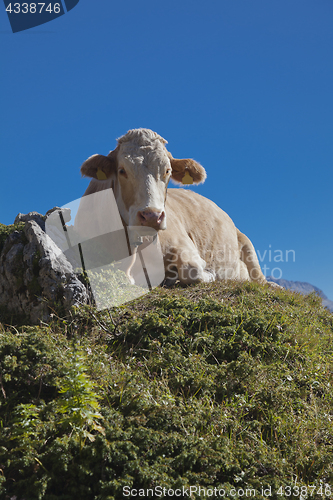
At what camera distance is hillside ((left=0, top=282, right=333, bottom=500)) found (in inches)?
131

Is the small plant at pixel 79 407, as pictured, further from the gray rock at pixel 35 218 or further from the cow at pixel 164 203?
the gray rock at pixel 35 218

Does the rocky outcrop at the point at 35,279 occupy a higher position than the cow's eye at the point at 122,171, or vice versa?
the cow's eye at the point at 122,171

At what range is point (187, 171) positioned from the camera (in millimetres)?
9305

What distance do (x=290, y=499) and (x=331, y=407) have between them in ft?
6.54

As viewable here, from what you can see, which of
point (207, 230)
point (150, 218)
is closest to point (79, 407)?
point (150, 218)

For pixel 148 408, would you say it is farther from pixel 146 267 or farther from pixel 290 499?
pixel 146 267

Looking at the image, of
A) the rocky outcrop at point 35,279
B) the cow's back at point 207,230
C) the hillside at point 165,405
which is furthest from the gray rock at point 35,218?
the cow's back at point 207,230

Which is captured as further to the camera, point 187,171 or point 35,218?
point 187,171

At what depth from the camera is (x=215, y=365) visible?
498 cm

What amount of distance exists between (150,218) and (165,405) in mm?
→ 3762

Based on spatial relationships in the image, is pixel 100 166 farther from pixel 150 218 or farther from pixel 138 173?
pixel 150 218

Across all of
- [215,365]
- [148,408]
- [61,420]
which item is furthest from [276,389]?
[61,420]

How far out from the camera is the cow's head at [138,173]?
23.8ft

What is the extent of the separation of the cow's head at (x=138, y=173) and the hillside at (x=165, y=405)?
1679 mm
